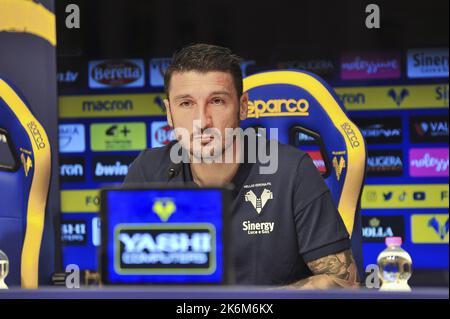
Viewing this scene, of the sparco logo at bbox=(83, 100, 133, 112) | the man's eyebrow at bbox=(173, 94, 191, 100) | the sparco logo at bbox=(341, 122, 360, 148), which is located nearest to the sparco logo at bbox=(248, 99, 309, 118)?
the sparco logo at bbox=(341, 122, 360, 148)

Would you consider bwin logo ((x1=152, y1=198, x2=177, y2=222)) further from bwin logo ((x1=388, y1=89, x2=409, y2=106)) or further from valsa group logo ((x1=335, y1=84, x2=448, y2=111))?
bwin logo ((x1=388, y1=89, x2=409, y2=106))

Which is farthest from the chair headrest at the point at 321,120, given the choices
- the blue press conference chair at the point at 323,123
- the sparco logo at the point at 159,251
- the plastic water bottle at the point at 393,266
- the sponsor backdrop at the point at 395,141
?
the sponsor backdrop at the point at 395,141

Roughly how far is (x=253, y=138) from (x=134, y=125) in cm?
370

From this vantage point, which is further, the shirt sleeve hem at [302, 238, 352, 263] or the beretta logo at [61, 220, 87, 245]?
the beretta logo at [61, 220, 87, 245]

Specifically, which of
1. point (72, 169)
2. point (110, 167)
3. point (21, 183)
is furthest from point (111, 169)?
point (21, 183)

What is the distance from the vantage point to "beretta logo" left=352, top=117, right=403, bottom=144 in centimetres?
556

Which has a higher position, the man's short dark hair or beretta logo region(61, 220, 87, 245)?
the man's short dark hair

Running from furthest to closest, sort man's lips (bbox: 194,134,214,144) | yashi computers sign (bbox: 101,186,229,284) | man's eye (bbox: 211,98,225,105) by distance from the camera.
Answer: man's eye (bbox: 211,98,225,105) < man's lips (bbox: 194,134,214,144) < yashi computers sign (bbox: 101,186,229,284)

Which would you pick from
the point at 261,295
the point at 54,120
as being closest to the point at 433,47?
the point at 54,120

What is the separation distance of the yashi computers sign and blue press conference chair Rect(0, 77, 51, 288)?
136 cm

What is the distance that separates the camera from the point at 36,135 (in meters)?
2.31

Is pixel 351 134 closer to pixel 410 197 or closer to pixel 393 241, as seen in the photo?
pixel 393 241

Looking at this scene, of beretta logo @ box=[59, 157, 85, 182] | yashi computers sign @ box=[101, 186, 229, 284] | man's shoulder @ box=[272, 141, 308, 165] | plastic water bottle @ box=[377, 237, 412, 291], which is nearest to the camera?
yashi computers sign @ box=[101, 186, 229, 284]

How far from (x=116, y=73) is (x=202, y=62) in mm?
4223
